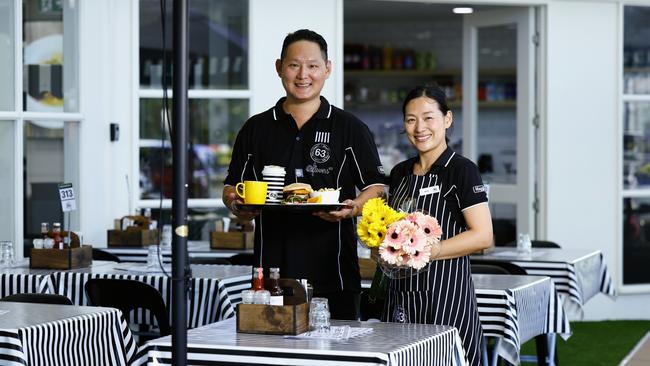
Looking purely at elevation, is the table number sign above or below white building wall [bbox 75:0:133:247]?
below

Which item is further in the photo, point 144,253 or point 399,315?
point 144,253

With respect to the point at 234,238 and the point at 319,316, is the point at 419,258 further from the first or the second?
the point at 234,238

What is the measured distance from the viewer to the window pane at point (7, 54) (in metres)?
8.09

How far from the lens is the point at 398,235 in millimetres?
3844

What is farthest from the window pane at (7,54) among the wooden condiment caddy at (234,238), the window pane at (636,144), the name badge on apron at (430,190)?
the window pane at (636,144)

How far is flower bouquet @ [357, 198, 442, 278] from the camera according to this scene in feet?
12.6

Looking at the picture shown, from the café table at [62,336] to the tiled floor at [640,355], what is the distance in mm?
4405

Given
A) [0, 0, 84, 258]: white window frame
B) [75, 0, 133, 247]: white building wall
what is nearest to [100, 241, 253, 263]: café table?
[0, 0, 84, 258]: white window frame

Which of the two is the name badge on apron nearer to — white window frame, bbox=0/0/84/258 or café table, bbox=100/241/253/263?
café table, bbox=100/241/253/263

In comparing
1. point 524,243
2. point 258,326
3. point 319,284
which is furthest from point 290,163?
point 524,243

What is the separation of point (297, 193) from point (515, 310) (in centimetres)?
167

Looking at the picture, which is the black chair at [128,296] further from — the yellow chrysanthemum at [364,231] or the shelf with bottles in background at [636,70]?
the shelf with bottles in background at [636,70]

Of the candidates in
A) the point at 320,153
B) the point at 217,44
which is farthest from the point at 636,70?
the point at 320,153

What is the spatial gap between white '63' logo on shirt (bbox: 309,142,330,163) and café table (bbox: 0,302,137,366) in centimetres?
98
